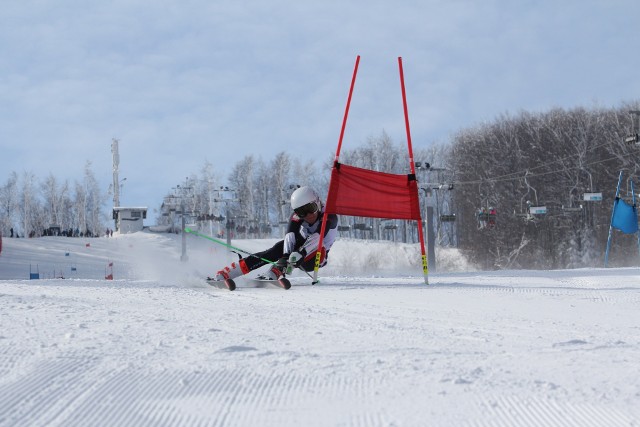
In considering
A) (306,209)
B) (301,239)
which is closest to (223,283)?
(301,239)

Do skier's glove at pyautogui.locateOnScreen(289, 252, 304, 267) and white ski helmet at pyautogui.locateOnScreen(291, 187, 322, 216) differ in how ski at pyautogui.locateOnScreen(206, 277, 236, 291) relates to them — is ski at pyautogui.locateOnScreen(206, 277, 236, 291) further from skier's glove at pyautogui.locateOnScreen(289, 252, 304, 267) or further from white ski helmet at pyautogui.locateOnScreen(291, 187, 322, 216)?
white ski helmet at pyautogui.locateOnScreen(291, 187, 322, 216)

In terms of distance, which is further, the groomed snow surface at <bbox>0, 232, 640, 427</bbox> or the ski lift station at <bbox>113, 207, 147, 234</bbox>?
the ski lift station at <bbox>113, 207, 147, 234</bbox>

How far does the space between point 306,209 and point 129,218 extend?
70.3 meters

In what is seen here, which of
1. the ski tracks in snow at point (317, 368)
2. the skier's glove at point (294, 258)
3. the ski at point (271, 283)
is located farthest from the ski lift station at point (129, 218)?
the ski tracks in snow at point (317, 368)

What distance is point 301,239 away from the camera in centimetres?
1080

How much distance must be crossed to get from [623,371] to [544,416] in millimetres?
833

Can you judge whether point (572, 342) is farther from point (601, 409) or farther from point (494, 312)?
point (494, 312)

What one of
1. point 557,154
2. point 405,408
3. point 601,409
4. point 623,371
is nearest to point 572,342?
point 623,371

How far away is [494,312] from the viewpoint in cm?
567

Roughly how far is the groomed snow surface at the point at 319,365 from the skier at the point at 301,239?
13.7 feet

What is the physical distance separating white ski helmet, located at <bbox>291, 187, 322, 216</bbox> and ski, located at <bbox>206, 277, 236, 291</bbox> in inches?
59.7

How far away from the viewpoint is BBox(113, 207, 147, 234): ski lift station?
253 feet

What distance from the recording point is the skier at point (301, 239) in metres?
10.5

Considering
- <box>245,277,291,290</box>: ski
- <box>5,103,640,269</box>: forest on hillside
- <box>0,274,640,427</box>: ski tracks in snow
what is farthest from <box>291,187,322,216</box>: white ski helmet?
<box>5,103,640,269</box>: forest on hillside
